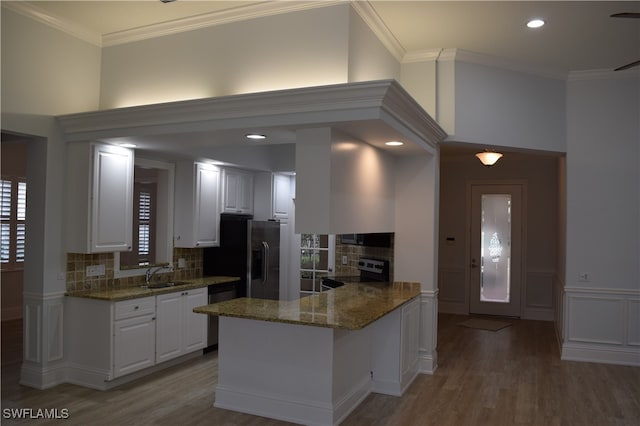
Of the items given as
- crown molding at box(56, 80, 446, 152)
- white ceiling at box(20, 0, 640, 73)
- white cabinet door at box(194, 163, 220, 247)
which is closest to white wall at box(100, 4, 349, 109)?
white ceiling at box(20, 0, 640, 73)

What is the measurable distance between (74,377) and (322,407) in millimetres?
2482

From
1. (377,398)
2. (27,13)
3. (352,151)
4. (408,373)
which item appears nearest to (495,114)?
(352,151)

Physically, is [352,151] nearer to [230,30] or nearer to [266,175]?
[230,30]

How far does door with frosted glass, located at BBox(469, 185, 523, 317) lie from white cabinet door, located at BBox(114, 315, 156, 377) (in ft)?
18.5

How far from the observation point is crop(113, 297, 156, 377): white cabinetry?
4598mm

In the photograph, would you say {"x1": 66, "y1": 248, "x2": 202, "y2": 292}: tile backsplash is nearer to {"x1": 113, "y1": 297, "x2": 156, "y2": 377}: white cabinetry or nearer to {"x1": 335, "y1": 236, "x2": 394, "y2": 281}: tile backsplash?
{"x1": 113, "y1": 297, "x2": 156, "y2": 377}: white cabinetry

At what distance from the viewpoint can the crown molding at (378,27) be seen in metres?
4.09

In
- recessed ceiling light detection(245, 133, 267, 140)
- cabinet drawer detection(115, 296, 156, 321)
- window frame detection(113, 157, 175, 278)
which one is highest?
recessed ceiling light detection(245, 133, 267, 140)

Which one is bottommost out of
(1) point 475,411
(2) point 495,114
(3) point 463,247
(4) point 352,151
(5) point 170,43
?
(1) point 475,411

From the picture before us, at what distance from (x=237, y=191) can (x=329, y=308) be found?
295 cm

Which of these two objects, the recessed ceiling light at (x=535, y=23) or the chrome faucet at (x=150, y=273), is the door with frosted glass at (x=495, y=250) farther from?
the chrome faucet at (x=150, y=273)

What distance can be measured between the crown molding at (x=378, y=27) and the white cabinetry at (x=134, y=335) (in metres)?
3.27

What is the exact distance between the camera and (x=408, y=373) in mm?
4781

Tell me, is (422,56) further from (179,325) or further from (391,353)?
(179,325)
